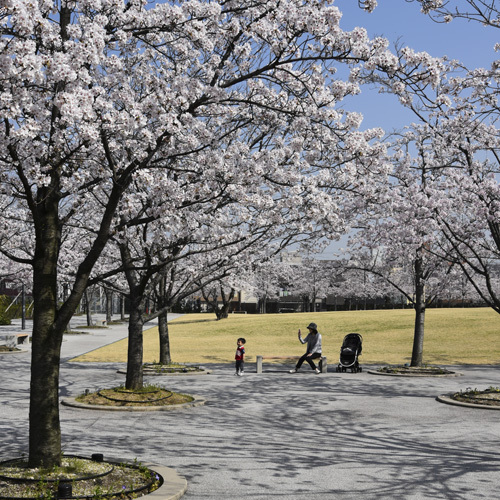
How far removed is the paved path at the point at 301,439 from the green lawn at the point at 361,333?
12.2m

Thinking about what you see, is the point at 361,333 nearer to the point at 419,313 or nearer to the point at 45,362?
the point at 419,313

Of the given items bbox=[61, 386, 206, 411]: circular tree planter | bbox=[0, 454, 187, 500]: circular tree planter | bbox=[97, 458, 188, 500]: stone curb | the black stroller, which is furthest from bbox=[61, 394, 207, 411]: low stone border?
the black stroller

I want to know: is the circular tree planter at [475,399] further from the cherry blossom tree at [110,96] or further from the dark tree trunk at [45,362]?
the dark tree trunk at [45,362]

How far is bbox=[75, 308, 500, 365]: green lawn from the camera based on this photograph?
32.8 m

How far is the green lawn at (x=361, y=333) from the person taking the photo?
107 ft

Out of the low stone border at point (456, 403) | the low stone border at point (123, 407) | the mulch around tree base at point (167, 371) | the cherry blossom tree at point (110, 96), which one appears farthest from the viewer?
the mulch around tree base at point (167, 371)

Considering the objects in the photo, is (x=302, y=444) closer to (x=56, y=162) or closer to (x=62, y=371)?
(x=56, y=162)

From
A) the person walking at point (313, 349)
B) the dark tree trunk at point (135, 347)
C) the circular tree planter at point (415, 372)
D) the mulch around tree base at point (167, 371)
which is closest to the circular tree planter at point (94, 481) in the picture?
the dark tree trunk at point (135, 347)

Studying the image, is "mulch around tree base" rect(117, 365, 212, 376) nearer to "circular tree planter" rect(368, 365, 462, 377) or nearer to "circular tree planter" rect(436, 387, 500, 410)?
"circular tree planter" rect(368, 365, 462, 377)

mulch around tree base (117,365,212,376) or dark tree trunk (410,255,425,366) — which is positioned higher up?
dark tree trunk (410,255,425,366)

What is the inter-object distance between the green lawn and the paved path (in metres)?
12.2

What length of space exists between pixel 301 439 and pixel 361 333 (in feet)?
115

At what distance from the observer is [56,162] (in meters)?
8.48

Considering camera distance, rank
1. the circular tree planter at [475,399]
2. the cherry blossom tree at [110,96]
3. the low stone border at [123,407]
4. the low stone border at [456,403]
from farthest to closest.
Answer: the circular tree planter at [475,399], the low stone border at [456,403], the low stone border at [123,407], the cherry blossom tree at [110,96]
